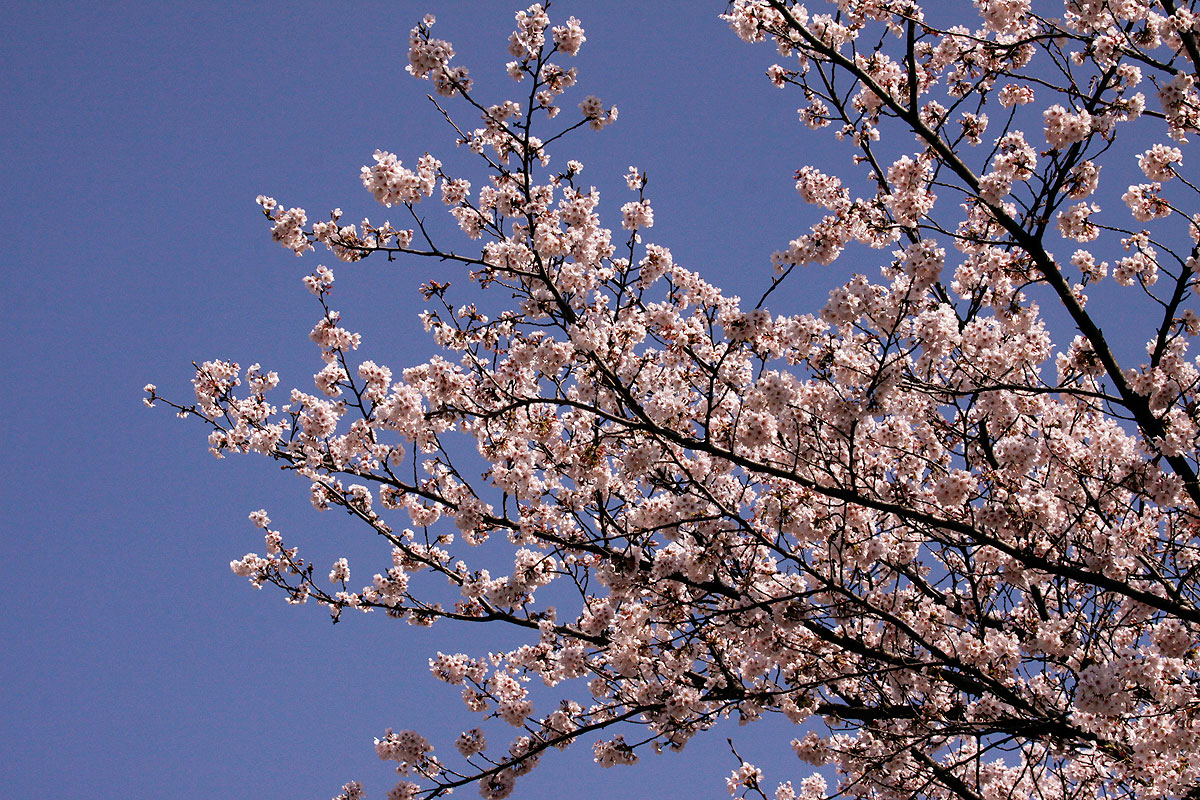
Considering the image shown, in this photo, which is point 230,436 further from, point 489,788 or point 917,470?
point 917,470

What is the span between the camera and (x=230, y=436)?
28.9 feet

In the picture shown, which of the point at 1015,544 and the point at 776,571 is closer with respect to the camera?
the point at 1015,544

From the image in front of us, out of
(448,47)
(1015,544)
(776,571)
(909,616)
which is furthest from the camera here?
(909,616)

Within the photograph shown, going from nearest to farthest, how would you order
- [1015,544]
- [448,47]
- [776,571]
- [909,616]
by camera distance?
[448,47] < [1015,544] < [776,571] < [909,616]

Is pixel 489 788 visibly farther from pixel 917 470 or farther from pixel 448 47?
pixel 448 47

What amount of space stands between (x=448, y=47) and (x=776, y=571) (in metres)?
5.21

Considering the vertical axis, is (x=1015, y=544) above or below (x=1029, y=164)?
below

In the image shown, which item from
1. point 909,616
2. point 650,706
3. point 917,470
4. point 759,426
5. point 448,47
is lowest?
point 650,706

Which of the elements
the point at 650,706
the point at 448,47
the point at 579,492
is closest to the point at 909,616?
the point at 650,706

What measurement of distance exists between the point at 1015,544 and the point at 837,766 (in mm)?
2750

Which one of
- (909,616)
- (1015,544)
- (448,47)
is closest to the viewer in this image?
(448,47)

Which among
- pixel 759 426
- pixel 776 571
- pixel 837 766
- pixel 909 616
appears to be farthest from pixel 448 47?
pixel 837 766

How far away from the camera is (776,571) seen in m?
8.02

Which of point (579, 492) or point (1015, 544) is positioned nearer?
point (1015, 544)
